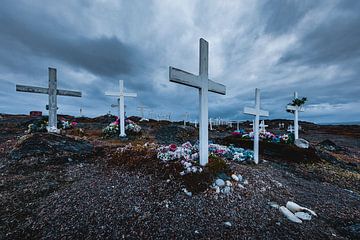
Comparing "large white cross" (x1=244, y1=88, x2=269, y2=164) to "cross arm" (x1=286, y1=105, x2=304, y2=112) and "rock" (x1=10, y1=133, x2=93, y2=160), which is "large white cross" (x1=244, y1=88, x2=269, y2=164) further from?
"rock" (x1=10, y1=133, x2=93, y2=160)

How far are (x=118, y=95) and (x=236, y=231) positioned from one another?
10.6 m

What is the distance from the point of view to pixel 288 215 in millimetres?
3217

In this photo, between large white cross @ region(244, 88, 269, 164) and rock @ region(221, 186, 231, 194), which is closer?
rock @ region(221, 186, 231, 194)

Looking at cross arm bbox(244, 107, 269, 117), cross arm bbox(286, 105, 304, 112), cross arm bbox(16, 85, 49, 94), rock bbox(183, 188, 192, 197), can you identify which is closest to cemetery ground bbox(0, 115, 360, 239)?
rock bbox(183, 188, 192, 197)

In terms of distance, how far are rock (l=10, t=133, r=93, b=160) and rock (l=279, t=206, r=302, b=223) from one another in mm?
6414

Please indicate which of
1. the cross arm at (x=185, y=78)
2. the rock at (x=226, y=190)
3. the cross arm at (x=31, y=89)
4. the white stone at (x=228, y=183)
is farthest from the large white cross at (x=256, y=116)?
the cross arm at (x=31, y=89)

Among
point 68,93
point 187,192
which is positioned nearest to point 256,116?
point 187,192

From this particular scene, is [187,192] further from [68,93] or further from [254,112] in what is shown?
[68,93]

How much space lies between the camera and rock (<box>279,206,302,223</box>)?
10.2 feet

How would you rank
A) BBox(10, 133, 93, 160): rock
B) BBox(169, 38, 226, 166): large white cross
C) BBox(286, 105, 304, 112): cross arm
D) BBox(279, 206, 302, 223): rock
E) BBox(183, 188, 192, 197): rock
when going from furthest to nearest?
BBox(286, 105, 304, 112): cross arm → BBox(10, 133, 93, 160): rock → BBox(169, 38, 226, 166): large white cross → BBox(183, 188, 192, 197): rock → BBox(279, 206, 302, 223): rock

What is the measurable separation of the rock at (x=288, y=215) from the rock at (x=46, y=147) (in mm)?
6414

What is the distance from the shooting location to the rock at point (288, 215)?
3112 millimetres

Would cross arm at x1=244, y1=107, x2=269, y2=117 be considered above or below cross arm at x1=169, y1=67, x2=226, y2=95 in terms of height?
below

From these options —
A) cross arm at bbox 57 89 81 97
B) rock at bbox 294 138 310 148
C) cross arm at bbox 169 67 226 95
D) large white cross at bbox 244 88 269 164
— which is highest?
cross arm at bbox 57 89 81 97
